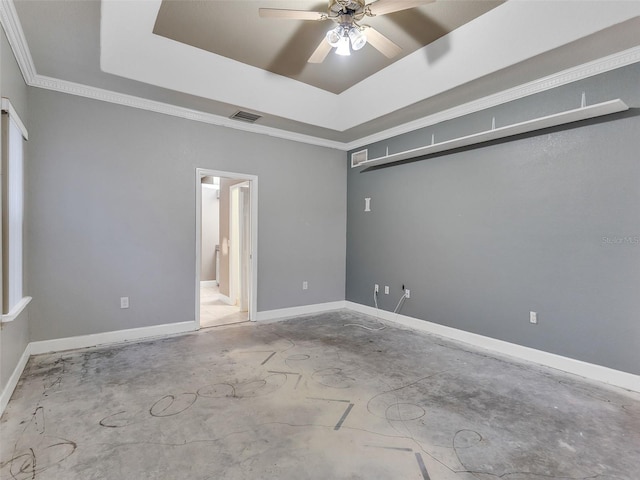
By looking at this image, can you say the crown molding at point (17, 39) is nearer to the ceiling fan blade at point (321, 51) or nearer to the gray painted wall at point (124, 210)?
the gray painted wall at point (124, 210)

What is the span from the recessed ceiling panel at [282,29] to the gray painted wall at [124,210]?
1312 millimetres

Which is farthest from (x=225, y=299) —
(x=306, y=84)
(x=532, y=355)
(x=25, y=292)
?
(x=532, y=355)

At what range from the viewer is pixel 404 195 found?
4773mm

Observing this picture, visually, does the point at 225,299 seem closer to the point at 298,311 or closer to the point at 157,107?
the point at 298,311

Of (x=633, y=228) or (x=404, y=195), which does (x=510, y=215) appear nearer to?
(x=633, y=228)

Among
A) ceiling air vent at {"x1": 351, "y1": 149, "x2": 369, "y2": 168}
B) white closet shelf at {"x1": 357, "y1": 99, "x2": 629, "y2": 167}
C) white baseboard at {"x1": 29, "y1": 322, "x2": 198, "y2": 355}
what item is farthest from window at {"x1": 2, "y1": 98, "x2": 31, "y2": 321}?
ceiling air vent at {"x1": 351, "y1": 149, "x2": 369, "y2": 168}

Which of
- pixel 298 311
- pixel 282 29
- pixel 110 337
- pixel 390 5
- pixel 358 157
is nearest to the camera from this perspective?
pixel 390 5

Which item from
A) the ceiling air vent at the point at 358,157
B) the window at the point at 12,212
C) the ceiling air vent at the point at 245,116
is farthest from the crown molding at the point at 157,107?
the window at the point at 12,212

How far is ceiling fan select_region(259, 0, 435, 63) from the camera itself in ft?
7.37

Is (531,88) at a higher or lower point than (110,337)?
higher

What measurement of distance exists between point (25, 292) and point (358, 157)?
4.65 metres

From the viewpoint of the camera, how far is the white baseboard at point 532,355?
9.37ft

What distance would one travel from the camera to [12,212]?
264 centimetres

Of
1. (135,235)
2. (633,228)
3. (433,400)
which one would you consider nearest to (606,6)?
(633,228)
